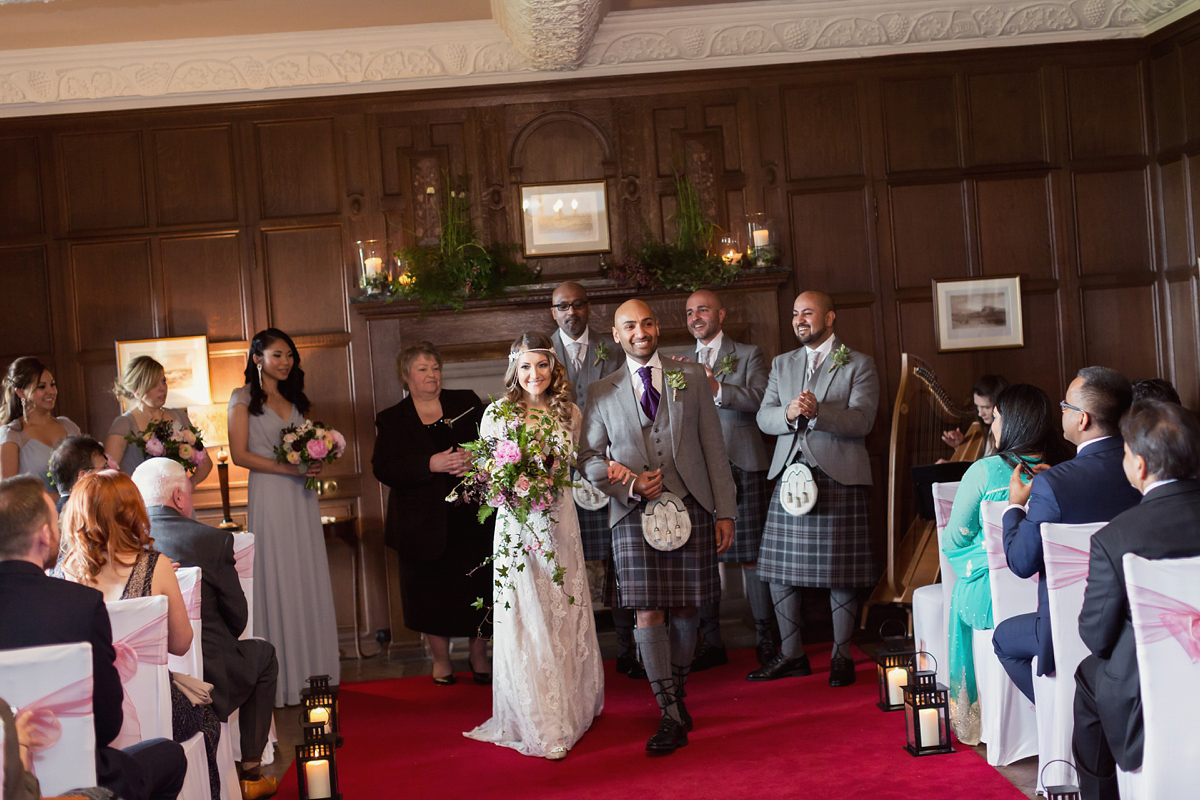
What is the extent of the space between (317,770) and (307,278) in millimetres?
4251

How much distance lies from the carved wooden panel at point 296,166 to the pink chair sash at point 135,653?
15.6 feet

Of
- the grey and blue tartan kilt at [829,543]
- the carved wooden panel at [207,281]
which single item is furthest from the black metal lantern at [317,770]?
the carved wooden panel at [207,281]

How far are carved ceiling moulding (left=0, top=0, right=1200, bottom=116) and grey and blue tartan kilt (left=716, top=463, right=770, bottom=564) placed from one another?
3083 mm

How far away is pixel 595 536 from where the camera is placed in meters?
6.26

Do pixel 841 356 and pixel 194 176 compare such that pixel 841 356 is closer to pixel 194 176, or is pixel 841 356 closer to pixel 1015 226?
pixel 1015 226

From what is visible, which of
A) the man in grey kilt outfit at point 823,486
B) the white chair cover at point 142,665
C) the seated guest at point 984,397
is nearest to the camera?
the white chair cover at point 142,665

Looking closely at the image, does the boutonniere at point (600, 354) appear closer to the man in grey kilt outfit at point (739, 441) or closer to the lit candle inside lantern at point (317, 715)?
the man in grey kilt outfit at point (739, 441)

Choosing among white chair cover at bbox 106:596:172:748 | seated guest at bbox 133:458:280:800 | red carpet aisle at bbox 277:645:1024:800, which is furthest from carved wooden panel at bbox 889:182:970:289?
white chair cover at bbox 106:596:172:748

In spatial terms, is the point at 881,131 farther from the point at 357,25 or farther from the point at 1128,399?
the point at 1128,399

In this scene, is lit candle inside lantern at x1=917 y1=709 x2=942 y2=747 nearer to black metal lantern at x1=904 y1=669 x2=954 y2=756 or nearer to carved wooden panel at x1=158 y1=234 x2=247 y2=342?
black metal lantern at x1=904 y1=669 x2=954 y2=756

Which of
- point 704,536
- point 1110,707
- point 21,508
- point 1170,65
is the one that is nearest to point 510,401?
point 704,536

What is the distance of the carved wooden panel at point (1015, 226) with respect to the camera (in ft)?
24.7

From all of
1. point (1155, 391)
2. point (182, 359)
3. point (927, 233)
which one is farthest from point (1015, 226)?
point (182, 359)

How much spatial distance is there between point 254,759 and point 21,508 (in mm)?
2113
